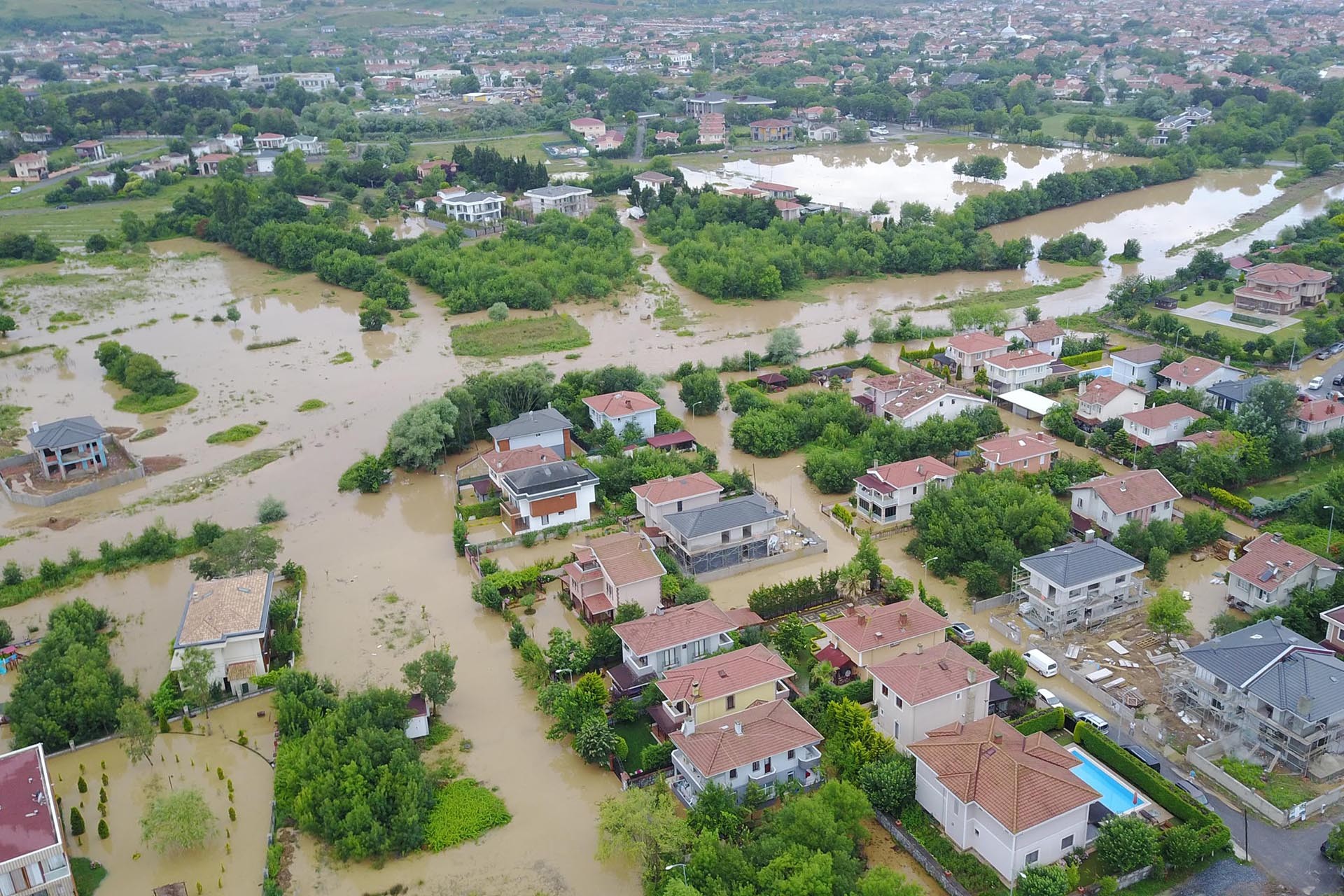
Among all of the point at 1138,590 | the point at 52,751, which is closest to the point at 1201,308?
the point at 1138,590

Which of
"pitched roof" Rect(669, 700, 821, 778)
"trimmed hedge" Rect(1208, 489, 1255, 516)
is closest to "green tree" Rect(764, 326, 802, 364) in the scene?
"trimmed hedge" Rect(1208, 489, 1255, 516)

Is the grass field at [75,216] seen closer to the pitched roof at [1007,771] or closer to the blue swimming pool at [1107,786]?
the pitched roof at [1007,771]

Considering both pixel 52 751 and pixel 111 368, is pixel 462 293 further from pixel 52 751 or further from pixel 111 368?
pixel 52 751

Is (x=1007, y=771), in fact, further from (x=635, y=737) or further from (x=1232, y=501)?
(x=1232, y=501)

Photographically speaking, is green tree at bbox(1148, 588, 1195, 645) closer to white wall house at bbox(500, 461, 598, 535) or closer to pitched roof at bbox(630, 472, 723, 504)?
pitched roof at bbox(630, 472, 723, 504)

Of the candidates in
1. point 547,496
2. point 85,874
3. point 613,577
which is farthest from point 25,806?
point 547,496

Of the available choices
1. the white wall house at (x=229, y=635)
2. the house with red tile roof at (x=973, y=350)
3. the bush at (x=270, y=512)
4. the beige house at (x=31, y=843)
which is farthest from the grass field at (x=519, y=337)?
the beige house at (x=31, y=843)

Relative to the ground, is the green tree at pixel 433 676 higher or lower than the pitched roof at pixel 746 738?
lower
